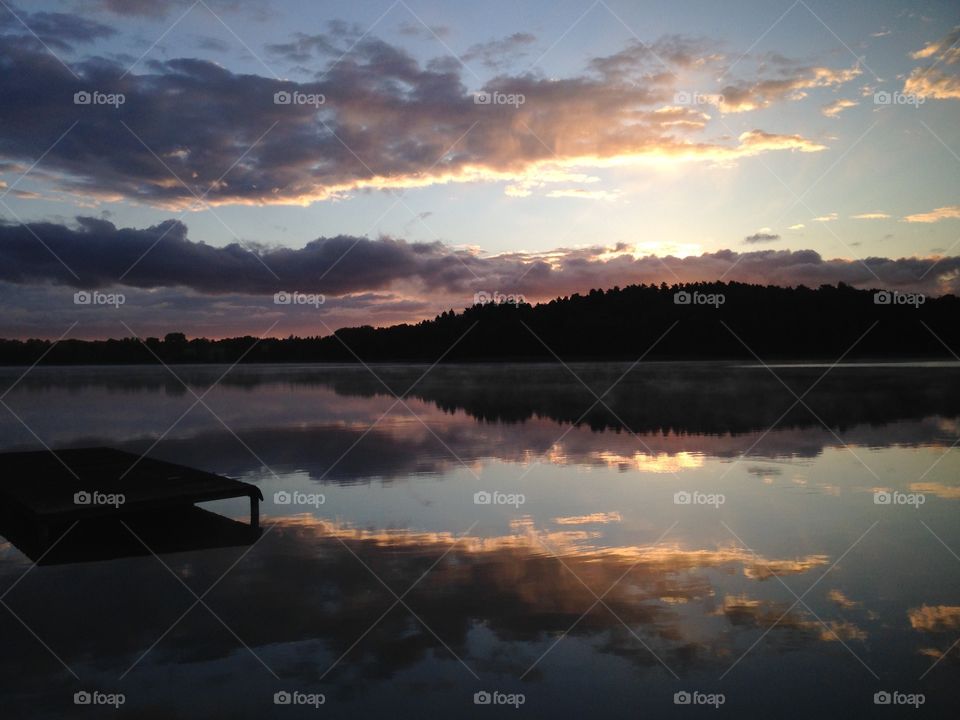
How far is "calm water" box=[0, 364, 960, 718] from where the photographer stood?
20.3 feet

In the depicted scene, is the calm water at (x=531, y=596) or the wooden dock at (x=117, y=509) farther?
the wooden dock at (x=117, y=509)

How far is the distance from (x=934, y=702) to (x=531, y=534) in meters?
5.64

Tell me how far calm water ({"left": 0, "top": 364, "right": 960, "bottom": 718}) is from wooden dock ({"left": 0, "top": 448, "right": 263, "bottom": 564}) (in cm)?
55

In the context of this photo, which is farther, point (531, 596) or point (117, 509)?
point (117, 509)

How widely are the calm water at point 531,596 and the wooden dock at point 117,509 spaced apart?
1.80 feet

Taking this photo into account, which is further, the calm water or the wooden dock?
the wooden dock

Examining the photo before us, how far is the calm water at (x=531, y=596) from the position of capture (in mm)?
6195

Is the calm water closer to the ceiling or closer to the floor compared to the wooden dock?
closer to the floor

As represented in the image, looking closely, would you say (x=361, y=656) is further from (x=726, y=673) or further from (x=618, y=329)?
(x=618, y=329)

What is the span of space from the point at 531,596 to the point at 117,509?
18.6 ft

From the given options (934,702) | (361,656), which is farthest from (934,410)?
(361,656)

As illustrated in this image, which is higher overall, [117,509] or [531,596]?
[117,509]

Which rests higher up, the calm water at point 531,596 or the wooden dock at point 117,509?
the wooden dock at point 117,509

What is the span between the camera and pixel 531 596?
8.23m
